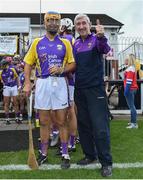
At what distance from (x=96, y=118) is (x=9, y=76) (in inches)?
286

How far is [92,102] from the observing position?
245 inches

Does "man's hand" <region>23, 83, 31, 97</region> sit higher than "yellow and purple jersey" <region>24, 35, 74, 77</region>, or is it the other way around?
"yellow and purple jersey" <region>24, 35, 74, 77</region>

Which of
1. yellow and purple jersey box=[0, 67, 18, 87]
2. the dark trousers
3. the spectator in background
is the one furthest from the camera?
yellow and purple jersey box=[0, 67, 18, 87]

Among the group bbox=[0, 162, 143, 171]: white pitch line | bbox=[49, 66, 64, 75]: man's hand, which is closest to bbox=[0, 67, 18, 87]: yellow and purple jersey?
bbox=[0, 162, 143, 171]: white pitch line

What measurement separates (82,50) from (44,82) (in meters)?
0.70

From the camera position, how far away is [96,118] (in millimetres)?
6156

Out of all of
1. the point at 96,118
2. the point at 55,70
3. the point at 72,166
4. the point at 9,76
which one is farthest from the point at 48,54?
the point at 9,76

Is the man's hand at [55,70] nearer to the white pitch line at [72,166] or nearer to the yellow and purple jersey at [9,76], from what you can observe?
the white pitch line at [72,166]

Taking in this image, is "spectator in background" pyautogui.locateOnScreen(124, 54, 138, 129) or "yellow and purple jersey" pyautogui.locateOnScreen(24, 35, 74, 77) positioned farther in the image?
"spectator in background" pyautogui.locateOnScreen(124, 54, 138, 129)

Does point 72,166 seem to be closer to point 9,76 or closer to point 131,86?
point 131,86

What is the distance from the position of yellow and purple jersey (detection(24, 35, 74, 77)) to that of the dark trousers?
0.53 meters

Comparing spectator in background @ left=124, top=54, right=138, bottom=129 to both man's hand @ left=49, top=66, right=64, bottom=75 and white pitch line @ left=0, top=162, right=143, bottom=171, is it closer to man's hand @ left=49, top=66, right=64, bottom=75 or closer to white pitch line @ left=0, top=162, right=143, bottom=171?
white pitch line @ left=0, top=162, right=143, bottom=171

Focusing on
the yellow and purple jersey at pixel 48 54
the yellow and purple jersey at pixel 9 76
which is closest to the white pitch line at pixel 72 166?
the yellow and purple jersey at pixel 48 54

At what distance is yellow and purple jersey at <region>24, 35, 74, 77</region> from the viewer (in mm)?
6242
